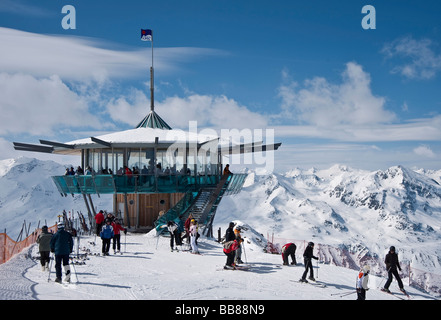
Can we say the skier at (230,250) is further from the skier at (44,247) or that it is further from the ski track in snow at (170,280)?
the skier at (44,247)

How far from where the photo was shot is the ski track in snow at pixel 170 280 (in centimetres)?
1352

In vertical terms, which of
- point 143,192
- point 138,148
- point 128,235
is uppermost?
point 138,148

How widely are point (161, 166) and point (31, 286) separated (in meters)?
18.6

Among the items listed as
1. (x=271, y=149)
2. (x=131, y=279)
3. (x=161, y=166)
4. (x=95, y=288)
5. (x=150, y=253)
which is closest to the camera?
(x=95, y=288)

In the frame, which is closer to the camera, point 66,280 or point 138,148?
point 66,280

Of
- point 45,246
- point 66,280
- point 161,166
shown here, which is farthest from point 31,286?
point 161,166

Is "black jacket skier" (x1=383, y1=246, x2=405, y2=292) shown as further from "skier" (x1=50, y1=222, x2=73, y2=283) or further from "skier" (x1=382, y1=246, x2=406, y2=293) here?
"skier" (x1=50, y1=222, x2=73, y2=283)

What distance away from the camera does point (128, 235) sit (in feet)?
98.7

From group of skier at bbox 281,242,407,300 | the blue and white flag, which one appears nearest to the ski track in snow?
group of skier at bbox 281,242,407,300

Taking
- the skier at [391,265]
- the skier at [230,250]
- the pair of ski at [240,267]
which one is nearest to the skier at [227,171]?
the pair of ski at [240,267]

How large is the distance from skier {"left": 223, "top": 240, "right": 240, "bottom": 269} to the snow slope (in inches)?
12.5
